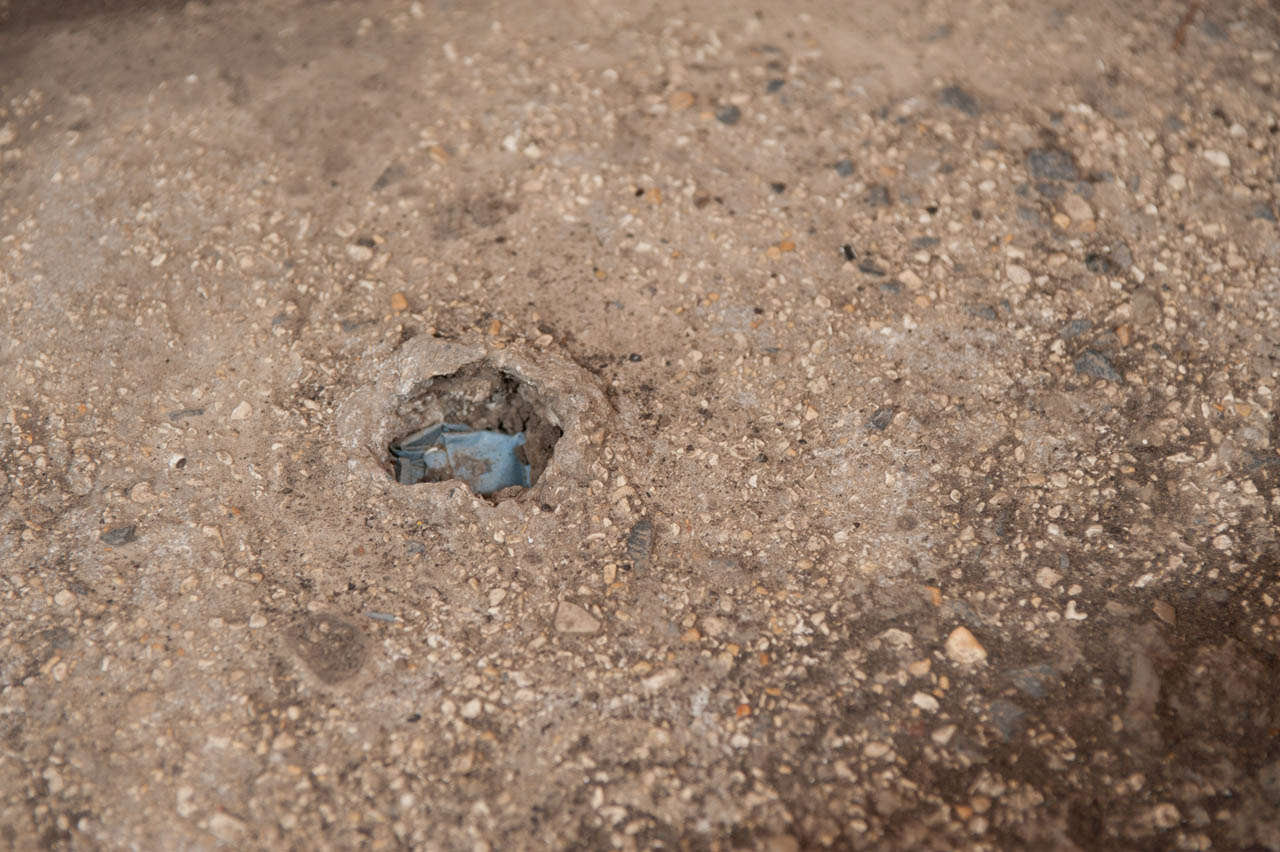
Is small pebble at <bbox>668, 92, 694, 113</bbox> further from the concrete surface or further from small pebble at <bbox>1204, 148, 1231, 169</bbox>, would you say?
small pebble at <bbox>1204, 148, 1231, 169</bbox>

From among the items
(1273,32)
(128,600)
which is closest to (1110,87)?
(1273,32)

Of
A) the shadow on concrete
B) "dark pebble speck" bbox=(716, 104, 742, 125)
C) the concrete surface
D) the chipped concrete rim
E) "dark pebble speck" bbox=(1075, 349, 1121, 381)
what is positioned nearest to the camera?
the concrete surface

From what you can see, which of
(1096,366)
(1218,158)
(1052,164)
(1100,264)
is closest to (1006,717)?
(1096,366)

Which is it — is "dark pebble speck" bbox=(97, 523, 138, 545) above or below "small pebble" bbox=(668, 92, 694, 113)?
below

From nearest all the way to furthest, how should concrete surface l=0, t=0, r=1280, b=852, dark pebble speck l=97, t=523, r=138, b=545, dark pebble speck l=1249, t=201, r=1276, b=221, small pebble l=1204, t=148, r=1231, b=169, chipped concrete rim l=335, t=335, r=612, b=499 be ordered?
concrete surface l=0, t=0, r=1280, b=852, dark pebble speck l=97, t=523, r=138, b=545, chipped concrete rim l=335, t=335, r=612, b=499, dark pebble speck l=1249, t=201, r=1276, b=221, small pebble l=1204, t=148, r=1231, b=169

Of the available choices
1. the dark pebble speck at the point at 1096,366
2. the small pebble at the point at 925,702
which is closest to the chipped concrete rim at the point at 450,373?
the small pebble at the point at 925,702

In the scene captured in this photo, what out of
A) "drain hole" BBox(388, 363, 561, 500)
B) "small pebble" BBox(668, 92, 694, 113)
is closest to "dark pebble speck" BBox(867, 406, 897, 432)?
"drain hole" BBox(388, 363, 561, 500)
